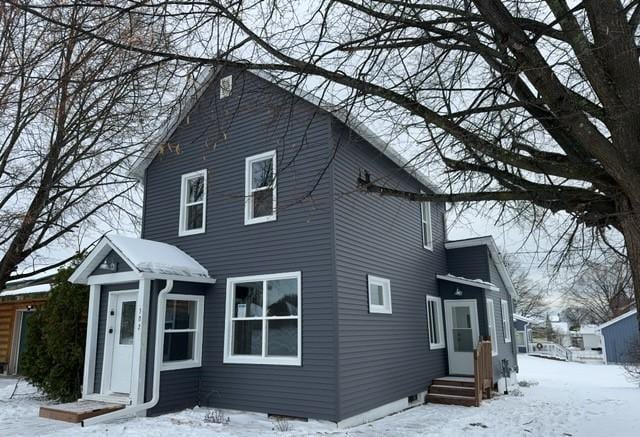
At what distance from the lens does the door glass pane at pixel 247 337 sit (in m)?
9.16

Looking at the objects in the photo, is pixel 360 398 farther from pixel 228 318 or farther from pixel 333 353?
pixel 228 318

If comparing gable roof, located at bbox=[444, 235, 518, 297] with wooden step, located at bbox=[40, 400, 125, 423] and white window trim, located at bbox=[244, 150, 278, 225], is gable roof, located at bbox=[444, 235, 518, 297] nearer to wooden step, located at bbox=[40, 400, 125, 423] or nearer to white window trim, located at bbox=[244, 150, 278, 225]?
white window trim, located at bbox=[244, 150, 278, 225]

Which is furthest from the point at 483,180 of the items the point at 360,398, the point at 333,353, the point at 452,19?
the point at 360,398

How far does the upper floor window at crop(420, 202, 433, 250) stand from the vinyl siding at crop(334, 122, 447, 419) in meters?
0.26

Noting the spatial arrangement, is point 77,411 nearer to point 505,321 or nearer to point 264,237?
point 264,237

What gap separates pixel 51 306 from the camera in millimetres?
10766

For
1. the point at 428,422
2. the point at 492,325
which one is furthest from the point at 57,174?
the point at 492,325

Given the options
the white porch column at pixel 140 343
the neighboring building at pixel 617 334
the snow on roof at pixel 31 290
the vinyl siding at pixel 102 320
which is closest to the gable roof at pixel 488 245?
the white porch column at pixel 140 343

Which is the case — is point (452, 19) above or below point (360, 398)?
above

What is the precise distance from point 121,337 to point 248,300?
270cm

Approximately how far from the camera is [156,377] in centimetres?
852

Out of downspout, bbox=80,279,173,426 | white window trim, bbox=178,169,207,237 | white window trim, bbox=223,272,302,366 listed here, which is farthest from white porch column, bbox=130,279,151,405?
white window trim, bbox=178,169,207,237

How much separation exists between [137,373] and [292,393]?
9.32 ft

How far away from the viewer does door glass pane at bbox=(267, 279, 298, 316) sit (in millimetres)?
8914
